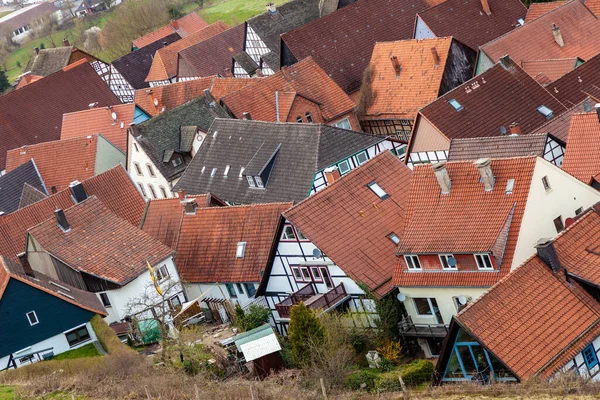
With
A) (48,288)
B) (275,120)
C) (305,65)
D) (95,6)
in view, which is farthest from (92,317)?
(95,6)

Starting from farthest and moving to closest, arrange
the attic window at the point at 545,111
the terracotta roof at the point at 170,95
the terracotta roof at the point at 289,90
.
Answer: the terracotta roof at the point at 170,95
the terracotta roof at the point at 289,90
the attic window at the point at 545,111

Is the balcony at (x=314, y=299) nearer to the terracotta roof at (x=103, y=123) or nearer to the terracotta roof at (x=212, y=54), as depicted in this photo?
the terracotta roof at (x=103, y=123)

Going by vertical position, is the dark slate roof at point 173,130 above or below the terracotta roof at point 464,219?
above

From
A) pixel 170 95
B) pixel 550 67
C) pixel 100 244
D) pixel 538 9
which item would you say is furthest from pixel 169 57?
pixel 100 244

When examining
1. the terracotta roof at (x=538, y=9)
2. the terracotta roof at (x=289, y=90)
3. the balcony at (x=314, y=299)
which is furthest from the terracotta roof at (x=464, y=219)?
the terracotta roof at (x=538, y=9)

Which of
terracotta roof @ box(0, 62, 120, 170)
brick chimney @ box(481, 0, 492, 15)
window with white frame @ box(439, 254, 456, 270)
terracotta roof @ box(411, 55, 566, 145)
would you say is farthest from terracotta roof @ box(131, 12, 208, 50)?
window with white frame @ box(439, 254, 456, 270)

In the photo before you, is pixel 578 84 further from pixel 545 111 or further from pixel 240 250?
pixel 240 250

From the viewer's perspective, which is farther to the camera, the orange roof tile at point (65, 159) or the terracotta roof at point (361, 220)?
the orange roof tile at point (65, 159)
